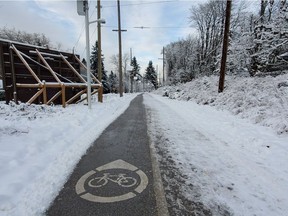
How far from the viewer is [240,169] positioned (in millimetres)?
3865

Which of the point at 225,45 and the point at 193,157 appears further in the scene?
the point at 225,45

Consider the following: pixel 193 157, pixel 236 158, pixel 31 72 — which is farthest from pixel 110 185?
pixel 31 72

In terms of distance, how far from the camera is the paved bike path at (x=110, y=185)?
8.84 ft

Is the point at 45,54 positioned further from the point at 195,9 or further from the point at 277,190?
the point at 195,9

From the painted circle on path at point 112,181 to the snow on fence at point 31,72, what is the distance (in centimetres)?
925

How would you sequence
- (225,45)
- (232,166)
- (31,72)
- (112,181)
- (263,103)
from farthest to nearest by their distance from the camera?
(225,45)
(31,72)
(263,103)
(232,166)
(112,181)

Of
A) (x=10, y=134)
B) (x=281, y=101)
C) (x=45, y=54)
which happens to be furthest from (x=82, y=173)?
(x=45, y=54)

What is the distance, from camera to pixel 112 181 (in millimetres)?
3465

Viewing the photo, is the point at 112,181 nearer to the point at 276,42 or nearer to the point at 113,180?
the point at 113,180

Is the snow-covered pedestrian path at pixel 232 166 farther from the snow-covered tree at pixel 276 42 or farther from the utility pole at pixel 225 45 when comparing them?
the snow-covered tree at pixel 276 42

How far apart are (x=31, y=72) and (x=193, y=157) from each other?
1150cm

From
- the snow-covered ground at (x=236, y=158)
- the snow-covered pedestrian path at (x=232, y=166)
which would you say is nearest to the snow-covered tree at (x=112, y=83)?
the snow-covered ground at (x=236, y=158)

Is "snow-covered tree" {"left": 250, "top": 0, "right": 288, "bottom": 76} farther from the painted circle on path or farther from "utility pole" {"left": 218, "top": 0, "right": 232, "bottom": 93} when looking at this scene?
the painted circle on path

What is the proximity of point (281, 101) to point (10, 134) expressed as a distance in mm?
9109
